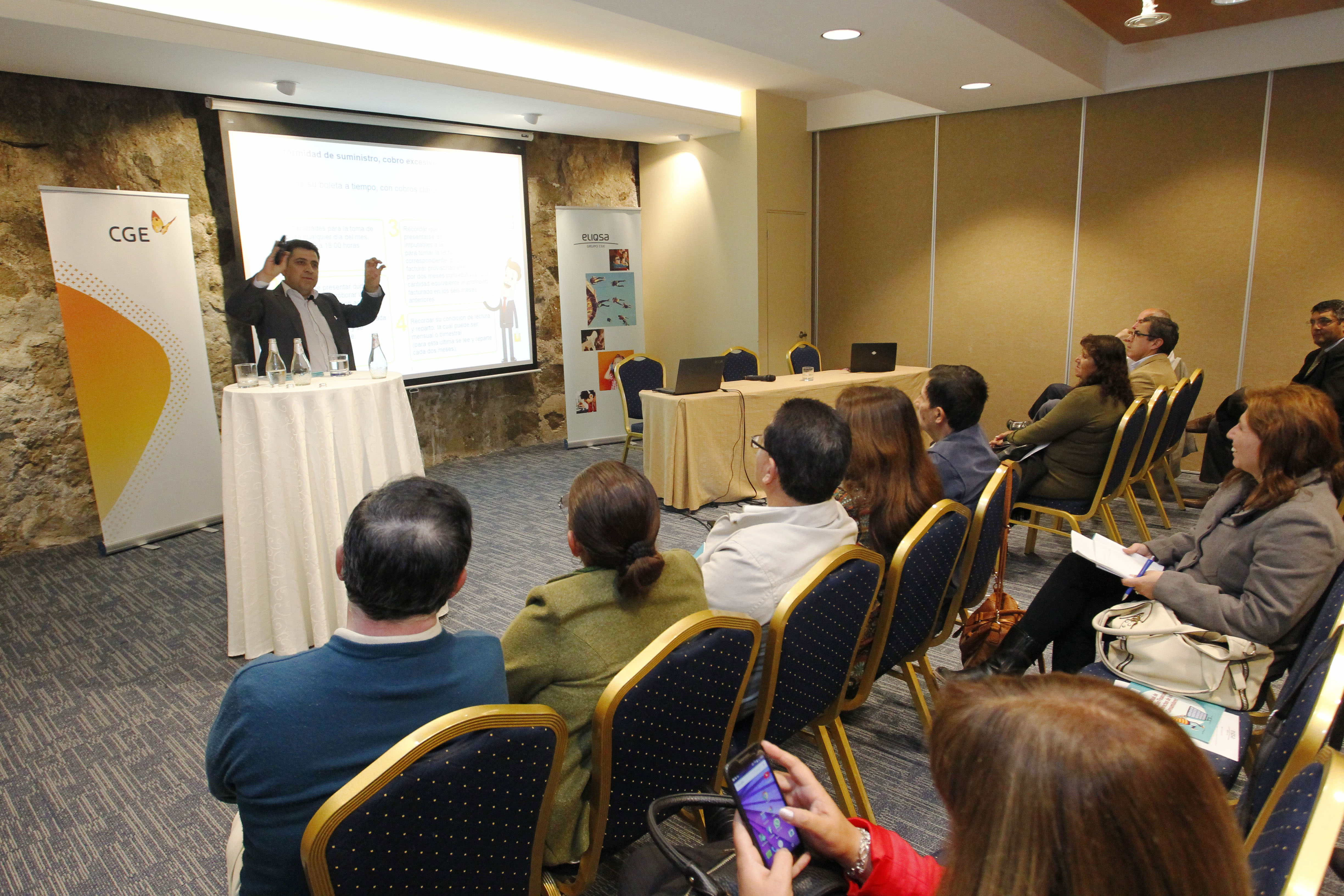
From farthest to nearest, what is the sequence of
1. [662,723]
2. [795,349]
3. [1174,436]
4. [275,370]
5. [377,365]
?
1. [795,349]
2. [1174,436]
3. [377,365]
4. [275,370]
5. [662,723]

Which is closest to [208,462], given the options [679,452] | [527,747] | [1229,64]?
[679,452]

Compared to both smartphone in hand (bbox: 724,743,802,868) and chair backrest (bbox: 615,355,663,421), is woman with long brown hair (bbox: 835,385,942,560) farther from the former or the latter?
chair backrest (bbox: 615,355,663,421)

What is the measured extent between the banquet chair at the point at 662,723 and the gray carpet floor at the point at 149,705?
1.66 ft

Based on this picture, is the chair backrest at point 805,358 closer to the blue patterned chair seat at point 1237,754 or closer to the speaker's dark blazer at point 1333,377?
the speaker's dark blazer at point 1333,377

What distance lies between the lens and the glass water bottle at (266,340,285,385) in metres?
3.16

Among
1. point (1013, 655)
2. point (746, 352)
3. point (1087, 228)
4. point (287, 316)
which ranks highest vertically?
point (1087, 228)

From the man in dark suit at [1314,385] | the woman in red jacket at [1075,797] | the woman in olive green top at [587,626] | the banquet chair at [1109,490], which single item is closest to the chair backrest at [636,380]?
the banquet chair at [1109,490]

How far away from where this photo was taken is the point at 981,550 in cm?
230

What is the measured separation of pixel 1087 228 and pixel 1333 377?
234cm

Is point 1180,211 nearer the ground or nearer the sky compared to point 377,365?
nearer the sky

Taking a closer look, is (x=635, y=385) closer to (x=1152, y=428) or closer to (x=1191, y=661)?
(x=1152, y=428)

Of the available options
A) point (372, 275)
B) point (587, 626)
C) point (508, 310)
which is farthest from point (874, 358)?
point (587, 626)

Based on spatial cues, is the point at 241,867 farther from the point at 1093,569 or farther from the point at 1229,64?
the point at 1229,64

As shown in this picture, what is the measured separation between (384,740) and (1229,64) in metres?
6.67
